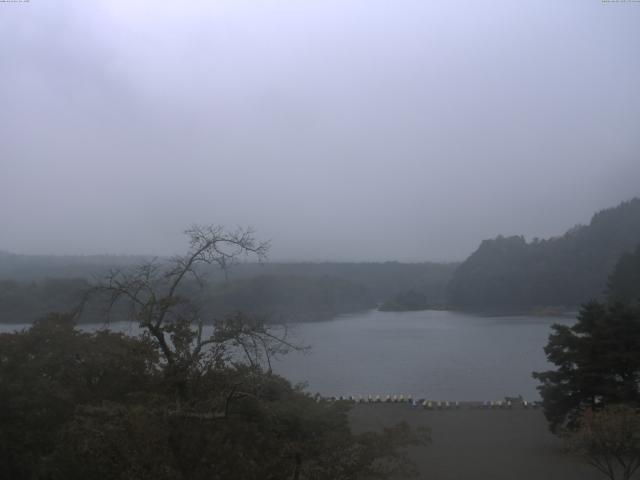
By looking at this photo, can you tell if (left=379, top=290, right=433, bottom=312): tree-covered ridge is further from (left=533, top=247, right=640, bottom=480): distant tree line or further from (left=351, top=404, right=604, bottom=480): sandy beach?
(left=533, top=247, right=640, bottom=480): distant tree line

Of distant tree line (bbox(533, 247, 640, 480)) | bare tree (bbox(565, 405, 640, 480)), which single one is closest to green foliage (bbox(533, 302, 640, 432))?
distant tree line (bbox(533, 247, 640, 480))

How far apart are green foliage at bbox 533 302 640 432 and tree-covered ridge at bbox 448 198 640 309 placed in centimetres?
2557

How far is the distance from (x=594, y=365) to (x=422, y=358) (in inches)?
488

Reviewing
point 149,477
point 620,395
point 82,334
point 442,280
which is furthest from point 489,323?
point 149,477

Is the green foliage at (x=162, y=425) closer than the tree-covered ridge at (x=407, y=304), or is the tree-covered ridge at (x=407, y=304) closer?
the green foliage at (x=162, y=425)

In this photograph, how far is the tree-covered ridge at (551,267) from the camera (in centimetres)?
3519

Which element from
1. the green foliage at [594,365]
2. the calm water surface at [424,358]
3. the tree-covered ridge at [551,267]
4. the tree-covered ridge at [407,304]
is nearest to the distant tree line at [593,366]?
the green foliage at [594,365]

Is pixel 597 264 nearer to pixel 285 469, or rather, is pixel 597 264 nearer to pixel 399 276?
pixel 399 276

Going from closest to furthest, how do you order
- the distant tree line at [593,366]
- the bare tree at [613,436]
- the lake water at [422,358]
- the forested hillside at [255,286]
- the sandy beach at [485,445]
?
the bare tree at [613,436] < the sandy beach at [485,445] < the distant tree line at [593,366] < the forested hillside at [255,286] < the lake water at [422,358]

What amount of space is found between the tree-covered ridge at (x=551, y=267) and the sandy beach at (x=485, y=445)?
24.1 meters

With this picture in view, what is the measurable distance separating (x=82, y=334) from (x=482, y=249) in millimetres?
43333

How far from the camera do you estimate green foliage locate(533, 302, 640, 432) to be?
27.7 feet

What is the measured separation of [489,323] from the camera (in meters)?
32.6

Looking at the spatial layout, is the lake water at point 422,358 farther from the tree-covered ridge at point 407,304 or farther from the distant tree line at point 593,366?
the tree-covered ridge at point 407,304
